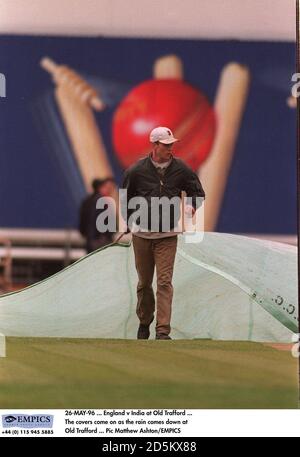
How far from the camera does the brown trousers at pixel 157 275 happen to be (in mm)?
6164

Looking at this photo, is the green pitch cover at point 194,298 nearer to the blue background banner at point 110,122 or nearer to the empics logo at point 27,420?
the blue background banner at point 110,122

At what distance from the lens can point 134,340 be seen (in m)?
6.14

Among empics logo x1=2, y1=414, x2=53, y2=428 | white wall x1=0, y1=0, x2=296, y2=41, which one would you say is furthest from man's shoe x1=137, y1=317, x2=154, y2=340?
white wall x1=0, y1=0, x2=296, y2=41

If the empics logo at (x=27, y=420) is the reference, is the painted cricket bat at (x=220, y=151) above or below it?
above

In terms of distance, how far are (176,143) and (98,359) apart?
4.26 feet

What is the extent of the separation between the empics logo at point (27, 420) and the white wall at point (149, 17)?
2.06 meters

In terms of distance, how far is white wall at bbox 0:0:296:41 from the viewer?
598cm

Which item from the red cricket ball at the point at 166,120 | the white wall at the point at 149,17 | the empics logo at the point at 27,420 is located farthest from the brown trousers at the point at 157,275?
the white wall at the point at 149,17

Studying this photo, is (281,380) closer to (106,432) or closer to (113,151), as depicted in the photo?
(106,432)

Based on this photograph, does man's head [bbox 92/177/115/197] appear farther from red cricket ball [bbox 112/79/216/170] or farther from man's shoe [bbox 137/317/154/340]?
man's shoe [bbox 137/317/154/340]

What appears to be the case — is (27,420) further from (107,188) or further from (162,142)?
(162,142)

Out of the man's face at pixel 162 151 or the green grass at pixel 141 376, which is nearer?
the green grass at pixel 141 376

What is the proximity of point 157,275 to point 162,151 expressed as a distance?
2.25 feet
